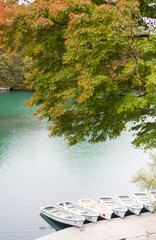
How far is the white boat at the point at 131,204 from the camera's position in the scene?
14.8 meters

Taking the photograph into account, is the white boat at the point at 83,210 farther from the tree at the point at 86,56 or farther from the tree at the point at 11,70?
the tree at the point at 11,70

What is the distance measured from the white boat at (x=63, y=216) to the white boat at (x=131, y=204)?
2.91 metres

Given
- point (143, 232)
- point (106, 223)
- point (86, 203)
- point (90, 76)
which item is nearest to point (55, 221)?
point (86, 203)

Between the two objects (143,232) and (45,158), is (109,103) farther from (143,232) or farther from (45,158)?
(45,158)

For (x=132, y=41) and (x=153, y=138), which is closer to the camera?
(x=132, y=41)

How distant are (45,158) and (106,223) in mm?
13331

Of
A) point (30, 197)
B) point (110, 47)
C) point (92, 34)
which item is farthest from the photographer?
point (30, 197)

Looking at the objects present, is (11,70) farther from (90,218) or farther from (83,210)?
(90,218)

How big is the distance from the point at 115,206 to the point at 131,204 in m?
0.96

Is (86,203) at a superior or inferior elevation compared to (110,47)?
inferior

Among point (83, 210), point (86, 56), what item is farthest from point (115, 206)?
point (86, 56)

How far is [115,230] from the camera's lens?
12992 mm

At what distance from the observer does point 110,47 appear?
8789 mm

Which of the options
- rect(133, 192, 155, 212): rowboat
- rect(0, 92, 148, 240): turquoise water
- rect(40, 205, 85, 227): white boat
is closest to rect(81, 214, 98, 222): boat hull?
rect(40, 205, 85, 227): white boat
